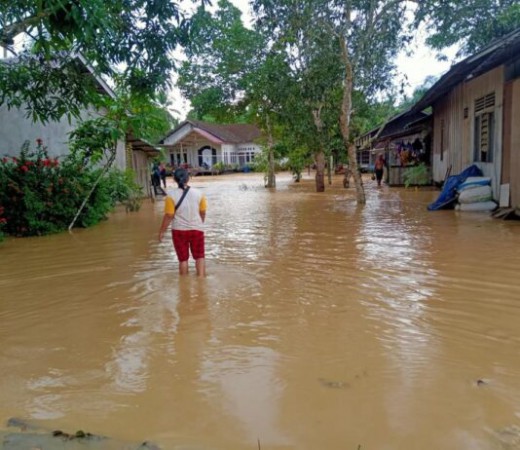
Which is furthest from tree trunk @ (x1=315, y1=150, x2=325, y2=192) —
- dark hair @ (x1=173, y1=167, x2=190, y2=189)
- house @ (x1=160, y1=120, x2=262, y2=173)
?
house @ (x1=160, y1=120, x2=262, y2=173)

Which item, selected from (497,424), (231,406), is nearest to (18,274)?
(231,406)

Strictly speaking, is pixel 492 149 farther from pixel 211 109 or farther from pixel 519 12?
pixel 211 109

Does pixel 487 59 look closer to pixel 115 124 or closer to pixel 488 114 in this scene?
pixel 488 114

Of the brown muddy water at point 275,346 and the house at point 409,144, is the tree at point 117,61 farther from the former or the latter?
the house at point 409,144

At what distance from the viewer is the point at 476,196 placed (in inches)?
471

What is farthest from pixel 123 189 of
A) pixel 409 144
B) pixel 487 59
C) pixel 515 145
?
pixel 409 144

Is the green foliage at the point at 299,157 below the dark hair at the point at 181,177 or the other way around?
the other way around

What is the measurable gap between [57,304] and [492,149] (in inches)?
433

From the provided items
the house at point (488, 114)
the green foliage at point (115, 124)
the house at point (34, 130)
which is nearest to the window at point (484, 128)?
the house at point (488, 114)

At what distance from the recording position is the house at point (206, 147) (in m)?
46.9

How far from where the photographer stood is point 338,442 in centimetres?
275

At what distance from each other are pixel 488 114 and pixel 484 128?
1.71 feet

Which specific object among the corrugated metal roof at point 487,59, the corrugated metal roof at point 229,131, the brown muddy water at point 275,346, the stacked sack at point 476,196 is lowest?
the brown muddy water at point 275,346

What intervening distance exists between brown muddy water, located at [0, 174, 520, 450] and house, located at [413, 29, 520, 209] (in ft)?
10.3
